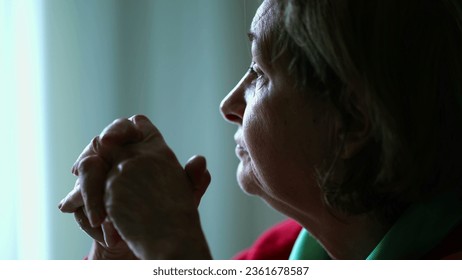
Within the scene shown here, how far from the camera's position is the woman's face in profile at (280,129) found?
2.45 ft

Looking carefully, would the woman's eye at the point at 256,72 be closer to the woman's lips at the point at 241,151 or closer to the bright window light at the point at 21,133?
the woman's lips at the point at 241,151

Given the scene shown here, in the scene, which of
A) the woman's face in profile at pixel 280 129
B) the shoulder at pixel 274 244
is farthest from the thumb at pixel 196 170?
the shoulder at pixel 274 244

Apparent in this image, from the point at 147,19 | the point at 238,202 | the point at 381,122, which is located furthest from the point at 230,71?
the point at 381,122

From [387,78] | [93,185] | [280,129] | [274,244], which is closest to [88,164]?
[93,185]

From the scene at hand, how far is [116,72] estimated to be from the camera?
3.20 feet

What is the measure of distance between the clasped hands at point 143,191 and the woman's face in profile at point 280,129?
11cm

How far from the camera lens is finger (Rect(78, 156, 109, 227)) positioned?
2.04 ft

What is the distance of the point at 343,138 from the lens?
0.73 metres

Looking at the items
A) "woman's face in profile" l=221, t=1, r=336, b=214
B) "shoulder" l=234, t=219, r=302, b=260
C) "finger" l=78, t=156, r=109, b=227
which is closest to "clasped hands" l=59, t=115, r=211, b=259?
"finger" l=78, t=156, r=109, b=227

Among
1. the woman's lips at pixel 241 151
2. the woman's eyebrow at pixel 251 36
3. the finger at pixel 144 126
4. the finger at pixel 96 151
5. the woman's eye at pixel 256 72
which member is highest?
the woman's eyebrow at pixel 251 36

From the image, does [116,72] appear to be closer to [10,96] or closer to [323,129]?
[10,96]

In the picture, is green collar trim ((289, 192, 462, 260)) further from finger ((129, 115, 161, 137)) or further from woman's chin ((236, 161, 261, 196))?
finger ((129, 115, 161, 137))

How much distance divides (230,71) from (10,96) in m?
0.34
